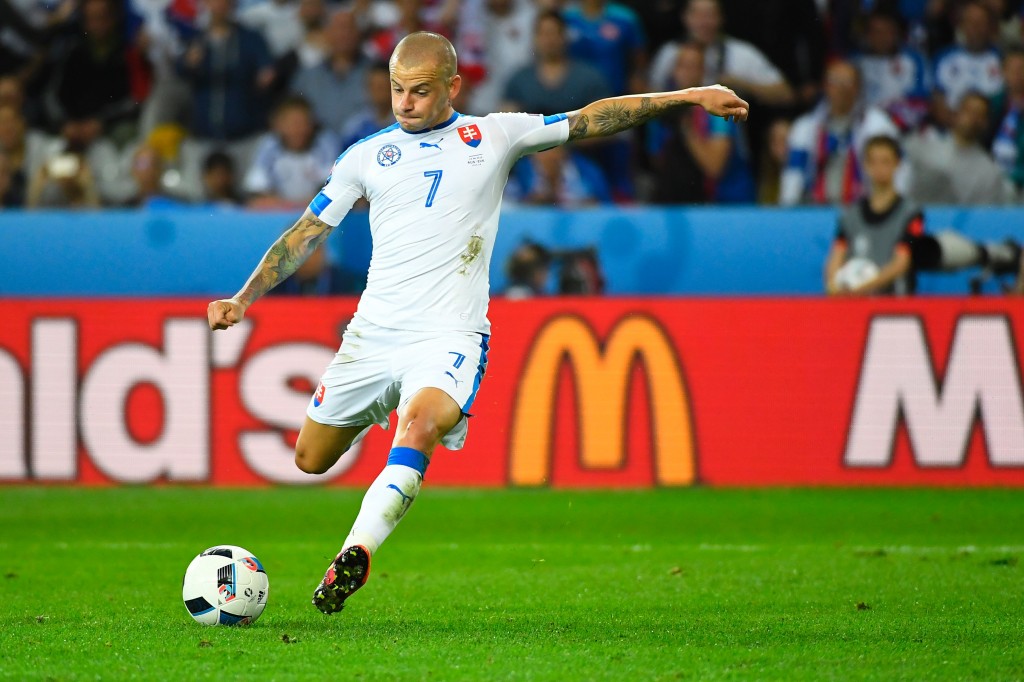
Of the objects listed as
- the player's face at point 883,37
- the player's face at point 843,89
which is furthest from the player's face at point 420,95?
the player's face at point 883,37

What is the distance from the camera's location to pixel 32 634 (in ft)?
18.3

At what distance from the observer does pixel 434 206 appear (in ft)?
20.0

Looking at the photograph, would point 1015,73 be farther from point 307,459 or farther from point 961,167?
point 307,459

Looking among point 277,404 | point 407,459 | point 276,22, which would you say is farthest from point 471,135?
point 276,22

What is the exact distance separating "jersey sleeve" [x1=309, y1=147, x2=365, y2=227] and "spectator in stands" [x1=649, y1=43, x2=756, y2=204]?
6694mm

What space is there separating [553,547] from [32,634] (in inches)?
139

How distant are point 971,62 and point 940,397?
3.90 metres

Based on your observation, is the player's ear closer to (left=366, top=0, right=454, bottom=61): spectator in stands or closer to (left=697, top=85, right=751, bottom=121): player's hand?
(left=697, top=85, right=751, bottom=121): player's hand

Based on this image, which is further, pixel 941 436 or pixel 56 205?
pixel 56 205

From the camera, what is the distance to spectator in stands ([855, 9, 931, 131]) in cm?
1325

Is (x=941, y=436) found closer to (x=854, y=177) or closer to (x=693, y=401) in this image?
(x=693, y=401)

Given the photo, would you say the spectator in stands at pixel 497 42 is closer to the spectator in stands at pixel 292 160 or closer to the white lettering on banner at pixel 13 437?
the spectator in stands at pixel 292 160

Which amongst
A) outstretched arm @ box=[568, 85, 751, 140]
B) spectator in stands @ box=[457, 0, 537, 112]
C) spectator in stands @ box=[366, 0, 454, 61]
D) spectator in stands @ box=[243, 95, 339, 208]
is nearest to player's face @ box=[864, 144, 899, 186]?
spectator in stands @ box=[457, 0, 537, 112]

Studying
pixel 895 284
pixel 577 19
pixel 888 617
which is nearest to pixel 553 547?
pixel 888 617
